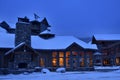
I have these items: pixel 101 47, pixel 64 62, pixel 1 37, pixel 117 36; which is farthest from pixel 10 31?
pixel 117 36

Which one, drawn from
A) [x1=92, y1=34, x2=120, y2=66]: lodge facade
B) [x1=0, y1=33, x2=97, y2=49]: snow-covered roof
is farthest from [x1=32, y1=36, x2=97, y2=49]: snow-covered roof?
[x1=92, y1=34, x2=120, y2=66]: lodge facade

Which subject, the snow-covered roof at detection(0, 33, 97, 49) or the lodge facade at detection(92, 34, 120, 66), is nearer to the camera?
the snow-covered roof at detection(0, 33, 97, 49)

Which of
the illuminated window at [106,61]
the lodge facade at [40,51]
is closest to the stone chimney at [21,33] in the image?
the lodge facade at [40,51]

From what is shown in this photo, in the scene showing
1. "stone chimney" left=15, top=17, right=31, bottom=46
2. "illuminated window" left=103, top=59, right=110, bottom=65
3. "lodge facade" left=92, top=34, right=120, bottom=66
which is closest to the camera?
"stone chimney" left=15, top=17, right=31, bottom=46

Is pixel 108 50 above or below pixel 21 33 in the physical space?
below

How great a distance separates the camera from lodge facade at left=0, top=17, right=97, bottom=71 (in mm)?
45000

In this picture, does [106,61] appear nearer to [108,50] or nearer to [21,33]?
[108,50]

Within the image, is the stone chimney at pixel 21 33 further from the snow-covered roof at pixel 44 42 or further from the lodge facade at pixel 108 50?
the lodge facade at pixel 108 50

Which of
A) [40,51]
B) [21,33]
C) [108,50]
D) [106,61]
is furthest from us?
[106,61]

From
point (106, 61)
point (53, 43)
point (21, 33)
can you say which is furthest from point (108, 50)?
point (21, 33)

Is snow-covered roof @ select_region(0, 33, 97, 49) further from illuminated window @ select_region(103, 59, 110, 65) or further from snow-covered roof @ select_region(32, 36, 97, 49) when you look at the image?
illuminated window @ select_region(103, 59, 110, 65)

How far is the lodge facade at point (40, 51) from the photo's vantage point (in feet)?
148

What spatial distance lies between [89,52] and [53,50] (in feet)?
25.3

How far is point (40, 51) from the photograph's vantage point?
51219 millimetres
